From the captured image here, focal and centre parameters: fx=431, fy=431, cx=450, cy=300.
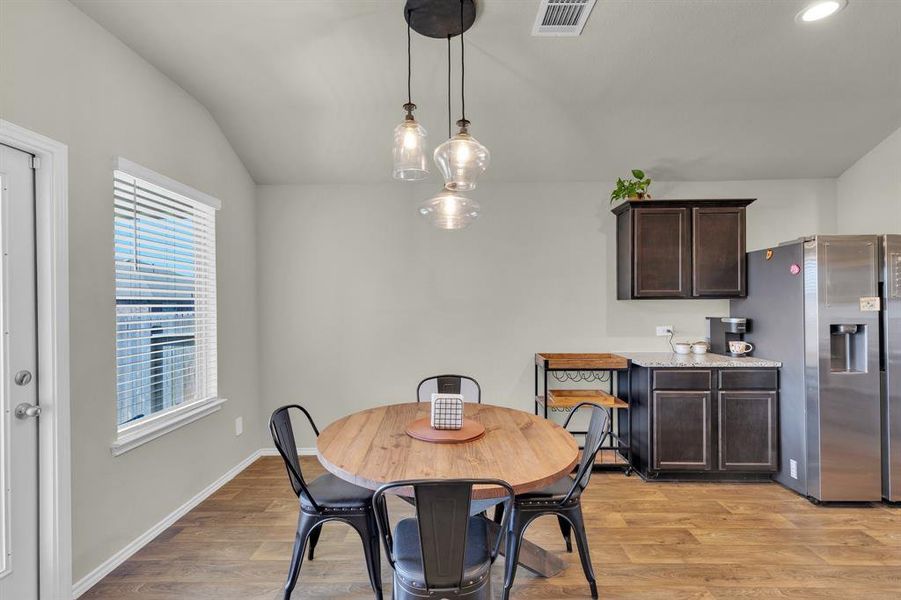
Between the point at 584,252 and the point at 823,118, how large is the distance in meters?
1.92

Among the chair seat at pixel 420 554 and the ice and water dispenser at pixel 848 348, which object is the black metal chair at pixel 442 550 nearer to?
the chair seat at pixel 420 554

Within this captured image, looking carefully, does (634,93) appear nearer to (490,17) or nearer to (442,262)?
(490,17)

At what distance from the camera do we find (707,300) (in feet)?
12.6

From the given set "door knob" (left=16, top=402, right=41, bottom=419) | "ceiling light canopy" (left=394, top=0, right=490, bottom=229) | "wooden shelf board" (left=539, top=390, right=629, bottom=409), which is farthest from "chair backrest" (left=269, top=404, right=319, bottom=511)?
"wooden shelf board" (left=539, top=390, right=629, bottom=409)

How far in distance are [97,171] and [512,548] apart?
105 inches

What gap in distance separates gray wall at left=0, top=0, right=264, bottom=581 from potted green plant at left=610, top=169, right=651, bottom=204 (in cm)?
319

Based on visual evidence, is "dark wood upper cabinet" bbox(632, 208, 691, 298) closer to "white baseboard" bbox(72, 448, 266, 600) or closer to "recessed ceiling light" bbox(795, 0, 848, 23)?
"recessed ceiling light" bbox(795, 0, 848, 23)

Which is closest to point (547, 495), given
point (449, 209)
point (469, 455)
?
point (469, 455)

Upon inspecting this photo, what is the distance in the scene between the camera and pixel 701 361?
3326 millimetres

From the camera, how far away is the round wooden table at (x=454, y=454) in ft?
5.00

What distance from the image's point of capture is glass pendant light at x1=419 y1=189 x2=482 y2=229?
2141 millimetres

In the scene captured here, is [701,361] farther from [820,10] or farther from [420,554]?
[420,554]

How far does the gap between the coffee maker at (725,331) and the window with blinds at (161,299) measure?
4111 millimetres

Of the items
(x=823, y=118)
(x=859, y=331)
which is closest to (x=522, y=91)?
(x=823, y=118)
